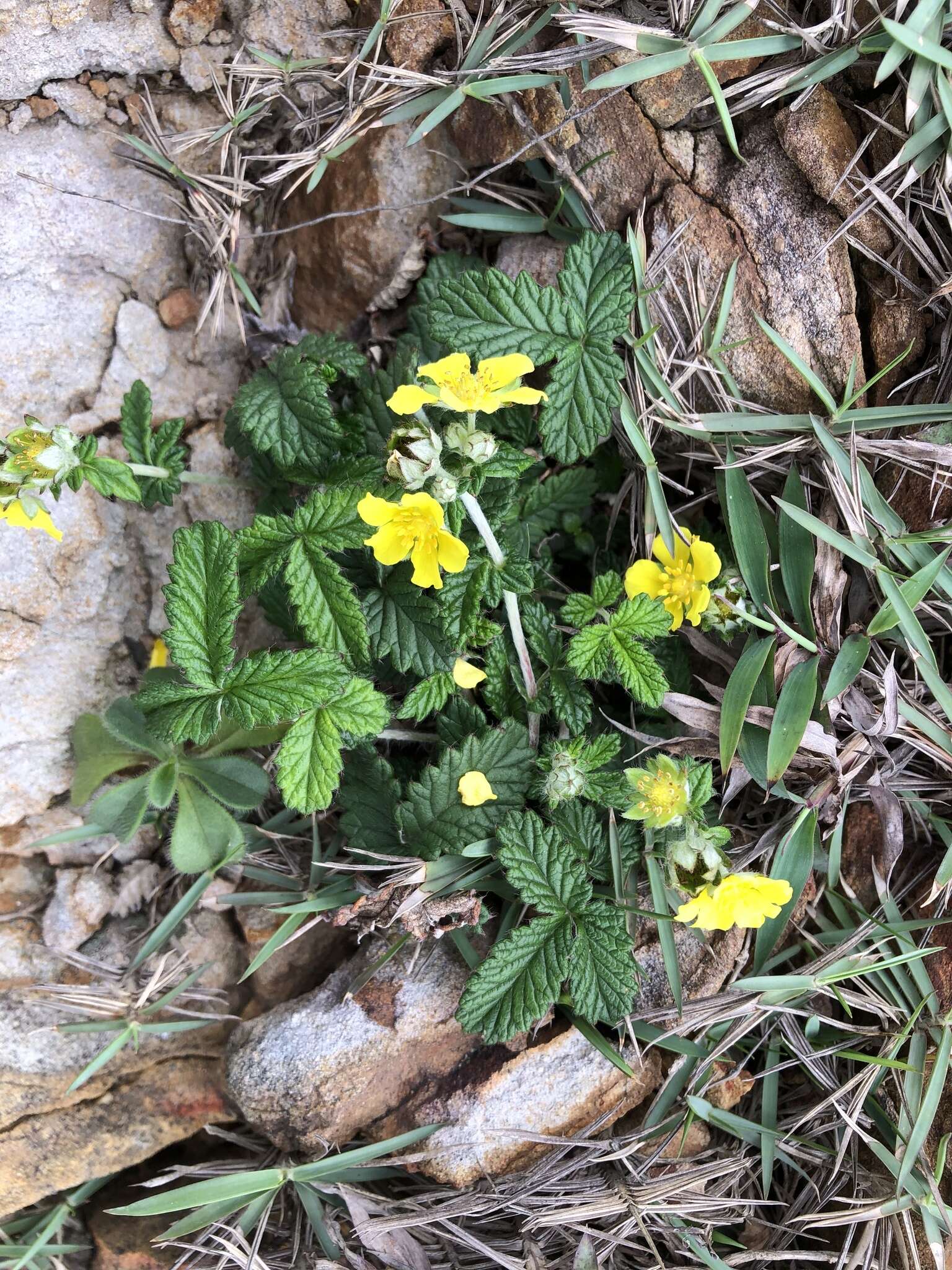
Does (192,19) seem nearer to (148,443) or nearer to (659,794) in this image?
(148,443)

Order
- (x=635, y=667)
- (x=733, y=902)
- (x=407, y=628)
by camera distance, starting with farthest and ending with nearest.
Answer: (x=407, y=628) < (x=635, y=667) < (x=733, y=902)

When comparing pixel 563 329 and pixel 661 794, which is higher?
pixel 563 329

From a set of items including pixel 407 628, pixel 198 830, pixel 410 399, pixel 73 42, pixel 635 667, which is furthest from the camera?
pixel 198 830

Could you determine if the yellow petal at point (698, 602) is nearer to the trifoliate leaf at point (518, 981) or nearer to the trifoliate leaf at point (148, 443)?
the trifoliate leaf at point (518, 981)

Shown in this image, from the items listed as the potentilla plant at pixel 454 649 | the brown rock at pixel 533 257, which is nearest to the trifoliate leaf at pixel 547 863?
the potentilla plant at pixel 454 649

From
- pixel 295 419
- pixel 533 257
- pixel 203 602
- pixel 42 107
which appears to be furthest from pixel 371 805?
pixel 42 107

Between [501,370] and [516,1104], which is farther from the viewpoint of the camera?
[516,1104]

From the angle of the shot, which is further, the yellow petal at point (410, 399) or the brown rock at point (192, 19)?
the brown rock at point (192, 19)

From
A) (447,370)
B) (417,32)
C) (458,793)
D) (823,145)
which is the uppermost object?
(417,32)
